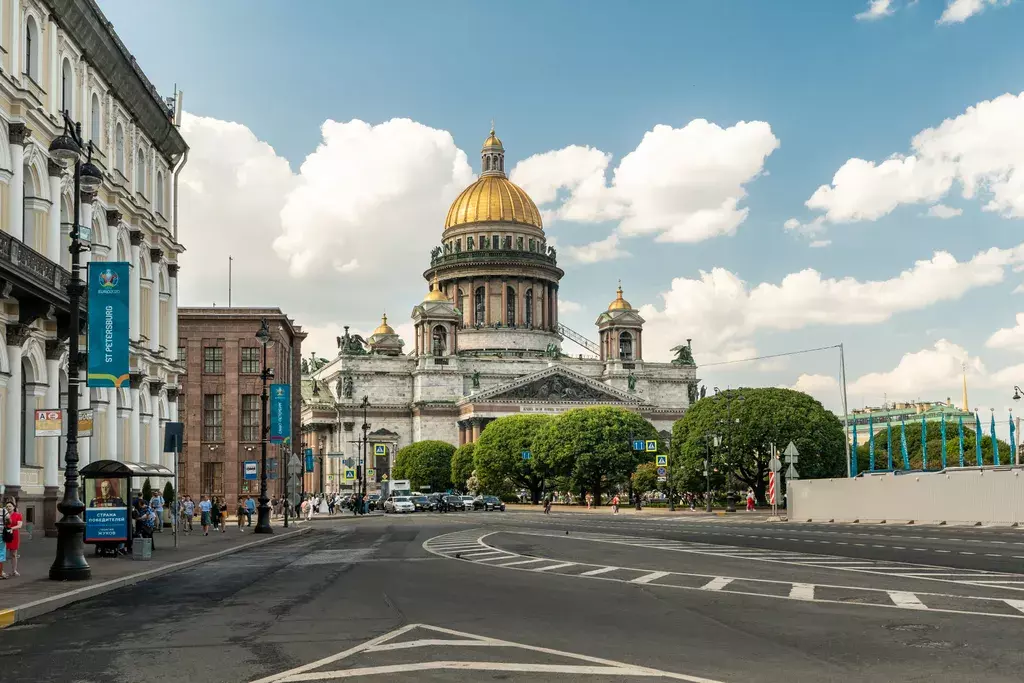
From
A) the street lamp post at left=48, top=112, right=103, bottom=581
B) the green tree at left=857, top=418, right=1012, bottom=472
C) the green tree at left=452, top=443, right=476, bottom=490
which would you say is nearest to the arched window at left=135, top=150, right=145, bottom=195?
the street lamp post at left=48, top=112, right=103, bottom=581

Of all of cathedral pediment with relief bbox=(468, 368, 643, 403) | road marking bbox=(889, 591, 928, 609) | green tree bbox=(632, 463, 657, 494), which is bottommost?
road marking bbox=(889, 591, 928, 609)

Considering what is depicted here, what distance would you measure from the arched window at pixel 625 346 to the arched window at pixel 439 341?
81.2 ft

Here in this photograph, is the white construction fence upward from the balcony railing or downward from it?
downward

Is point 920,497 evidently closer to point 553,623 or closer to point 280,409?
point 280,409

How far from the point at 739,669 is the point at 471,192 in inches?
6611

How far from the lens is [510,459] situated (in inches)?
4688

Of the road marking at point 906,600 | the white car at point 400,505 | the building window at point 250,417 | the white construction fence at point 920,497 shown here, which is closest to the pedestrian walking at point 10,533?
the road marking at point 906,600

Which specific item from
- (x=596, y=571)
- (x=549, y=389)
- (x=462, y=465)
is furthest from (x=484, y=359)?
(x=596, y=571)

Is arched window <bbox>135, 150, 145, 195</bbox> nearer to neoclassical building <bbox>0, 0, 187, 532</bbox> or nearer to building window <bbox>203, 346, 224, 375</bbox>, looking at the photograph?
neoclassical building <bbox>0, 0, 187, 532</bbox>

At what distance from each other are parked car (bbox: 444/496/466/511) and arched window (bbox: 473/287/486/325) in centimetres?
7552

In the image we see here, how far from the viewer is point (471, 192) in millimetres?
177500

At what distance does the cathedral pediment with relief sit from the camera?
15262 centimetres

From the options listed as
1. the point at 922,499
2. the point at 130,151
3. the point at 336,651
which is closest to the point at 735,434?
the point at 922,499

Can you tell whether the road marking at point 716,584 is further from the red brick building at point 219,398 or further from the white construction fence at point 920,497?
the red brick building at point 219,398
